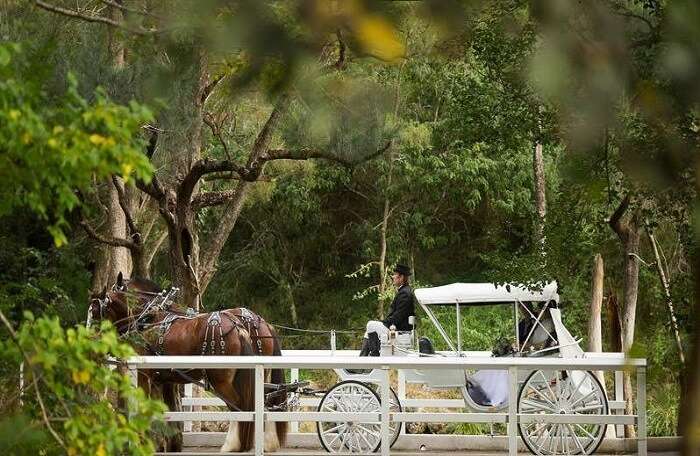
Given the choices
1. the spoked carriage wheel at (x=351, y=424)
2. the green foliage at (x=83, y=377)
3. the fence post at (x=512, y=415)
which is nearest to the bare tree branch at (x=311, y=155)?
the spoked carriage wheel at (x=351, y=424)

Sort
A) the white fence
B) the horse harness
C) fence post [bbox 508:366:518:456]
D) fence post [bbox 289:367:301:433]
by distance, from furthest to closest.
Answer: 1. fence post [bbox 289:367:301:433]
2. the horse harness
3. the white fence
4. fence post [bbox 508:366:518:456]

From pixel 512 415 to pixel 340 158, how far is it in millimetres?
4423

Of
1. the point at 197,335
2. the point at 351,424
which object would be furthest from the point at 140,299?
the point at 351,424

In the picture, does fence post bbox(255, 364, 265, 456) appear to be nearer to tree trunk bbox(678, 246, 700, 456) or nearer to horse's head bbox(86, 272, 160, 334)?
horse's head bbox(86, 272, 160, 334)

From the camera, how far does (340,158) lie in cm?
1414

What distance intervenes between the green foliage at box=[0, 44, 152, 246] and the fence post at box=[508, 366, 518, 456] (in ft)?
17.2

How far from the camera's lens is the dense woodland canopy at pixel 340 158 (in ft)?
13.2

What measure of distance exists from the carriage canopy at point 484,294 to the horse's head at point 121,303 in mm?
2764

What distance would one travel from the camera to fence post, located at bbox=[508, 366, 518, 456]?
10414 mm

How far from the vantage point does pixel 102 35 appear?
12844 mm

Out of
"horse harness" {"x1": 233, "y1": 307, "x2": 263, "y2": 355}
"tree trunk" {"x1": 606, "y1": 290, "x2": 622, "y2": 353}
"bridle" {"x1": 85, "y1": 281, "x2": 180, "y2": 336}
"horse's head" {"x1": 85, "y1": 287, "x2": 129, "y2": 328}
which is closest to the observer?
"bridle" {"x1": 85, "y1": 281, "x2": 180, "y2": 336}

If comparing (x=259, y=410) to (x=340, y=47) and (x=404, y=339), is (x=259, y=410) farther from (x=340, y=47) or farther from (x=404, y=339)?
(x=340, y=47)

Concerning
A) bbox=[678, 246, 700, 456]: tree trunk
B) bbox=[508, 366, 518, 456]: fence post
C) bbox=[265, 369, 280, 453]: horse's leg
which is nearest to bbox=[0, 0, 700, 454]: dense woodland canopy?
bbox=[678, 246, 700, 456]: tree trunk

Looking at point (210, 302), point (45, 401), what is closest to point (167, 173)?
point (45, 401)
